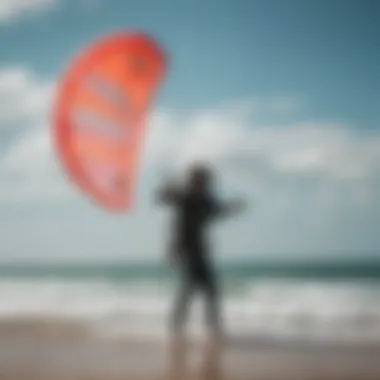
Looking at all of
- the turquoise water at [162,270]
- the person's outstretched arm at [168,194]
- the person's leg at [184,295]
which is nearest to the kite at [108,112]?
the person's outstretched arm at [168,194]

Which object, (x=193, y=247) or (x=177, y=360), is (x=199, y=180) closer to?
(x=193, y=247)

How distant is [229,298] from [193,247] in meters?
1.09

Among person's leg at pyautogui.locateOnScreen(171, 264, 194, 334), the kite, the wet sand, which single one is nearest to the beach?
the wet sand

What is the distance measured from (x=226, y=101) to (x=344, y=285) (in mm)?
2326

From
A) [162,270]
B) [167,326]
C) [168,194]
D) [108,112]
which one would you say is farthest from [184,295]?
[162,270]

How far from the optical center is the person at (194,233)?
347cm

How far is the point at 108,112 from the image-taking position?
146 inches

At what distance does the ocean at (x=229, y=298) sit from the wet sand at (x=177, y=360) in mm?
154

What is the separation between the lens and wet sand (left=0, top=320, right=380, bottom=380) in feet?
10.4

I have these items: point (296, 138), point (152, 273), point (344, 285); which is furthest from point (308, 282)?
point (296, 138)

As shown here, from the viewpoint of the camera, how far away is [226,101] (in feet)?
12.3

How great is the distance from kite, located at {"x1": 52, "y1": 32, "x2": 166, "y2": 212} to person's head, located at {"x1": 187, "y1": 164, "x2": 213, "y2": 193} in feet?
1.10

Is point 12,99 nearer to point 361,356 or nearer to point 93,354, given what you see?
point 93,354

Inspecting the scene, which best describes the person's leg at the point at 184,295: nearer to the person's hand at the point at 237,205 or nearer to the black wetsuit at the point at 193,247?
the black wetsuit at the point at 193,247
